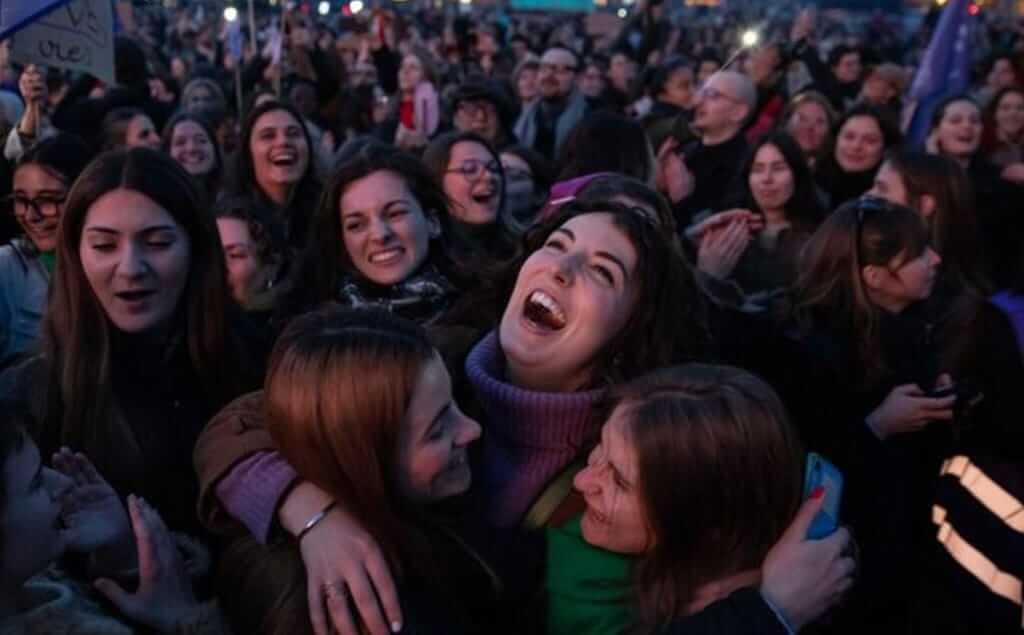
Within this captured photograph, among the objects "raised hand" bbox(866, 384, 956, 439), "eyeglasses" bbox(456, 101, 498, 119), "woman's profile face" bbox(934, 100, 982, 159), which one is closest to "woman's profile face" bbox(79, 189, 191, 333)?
"raised hand" bbox(866, 384, 956, 439)

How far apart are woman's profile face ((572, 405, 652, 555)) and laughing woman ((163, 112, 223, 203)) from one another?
11.9 feet

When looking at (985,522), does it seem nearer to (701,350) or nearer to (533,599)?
(701,350)

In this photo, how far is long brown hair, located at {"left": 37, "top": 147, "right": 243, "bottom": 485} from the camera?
213 cm

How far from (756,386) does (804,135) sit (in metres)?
4.86

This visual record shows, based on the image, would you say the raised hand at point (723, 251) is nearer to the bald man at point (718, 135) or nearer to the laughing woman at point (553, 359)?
the laughing woman at point (553, 359)

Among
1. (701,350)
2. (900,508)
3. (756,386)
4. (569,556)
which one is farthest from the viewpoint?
(900,508)

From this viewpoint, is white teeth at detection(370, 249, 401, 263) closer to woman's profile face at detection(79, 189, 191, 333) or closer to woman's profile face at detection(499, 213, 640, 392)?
woman's profile face at detection(79, 189, 191, 333)

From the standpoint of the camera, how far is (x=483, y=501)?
1.98 metres

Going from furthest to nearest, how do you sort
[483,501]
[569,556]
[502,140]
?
[502,140] → [483,501] → [569,556]

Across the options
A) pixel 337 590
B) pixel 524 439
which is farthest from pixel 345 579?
pixel 524 439

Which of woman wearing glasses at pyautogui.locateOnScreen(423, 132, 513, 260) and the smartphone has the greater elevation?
woman wearing glasses at pyautogui.locateOnScreen(423, 132, 513, 260)

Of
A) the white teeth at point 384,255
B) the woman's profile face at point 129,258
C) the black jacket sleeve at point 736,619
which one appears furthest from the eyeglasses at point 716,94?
the black jacket sleeve at point 736,619

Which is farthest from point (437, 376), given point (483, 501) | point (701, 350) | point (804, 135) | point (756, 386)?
point (804, 135)

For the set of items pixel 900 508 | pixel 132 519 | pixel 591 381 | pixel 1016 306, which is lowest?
pixel 900 508
